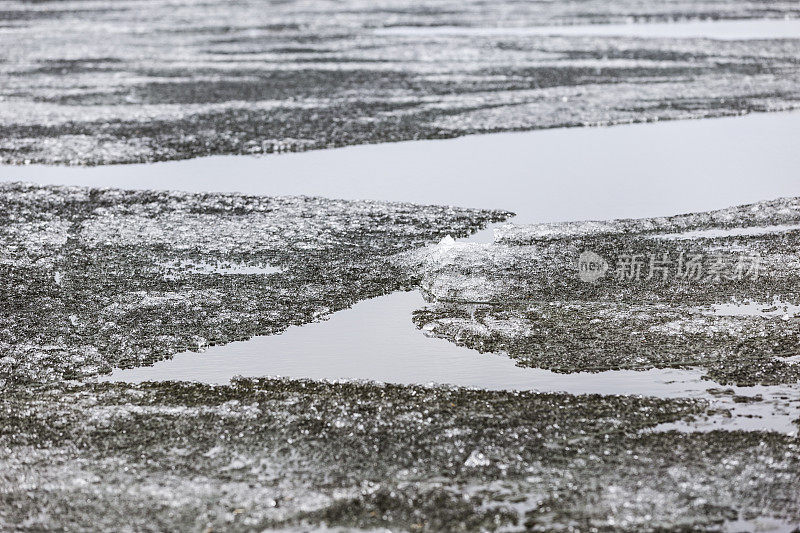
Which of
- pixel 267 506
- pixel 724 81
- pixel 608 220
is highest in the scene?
pixel 724 81

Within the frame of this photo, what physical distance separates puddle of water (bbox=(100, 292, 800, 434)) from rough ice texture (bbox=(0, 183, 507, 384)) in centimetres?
23

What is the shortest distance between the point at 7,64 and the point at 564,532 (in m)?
19.8

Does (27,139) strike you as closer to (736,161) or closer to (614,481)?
(736,161)

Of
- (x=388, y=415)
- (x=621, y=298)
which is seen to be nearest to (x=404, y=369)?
(x=388, y=415)

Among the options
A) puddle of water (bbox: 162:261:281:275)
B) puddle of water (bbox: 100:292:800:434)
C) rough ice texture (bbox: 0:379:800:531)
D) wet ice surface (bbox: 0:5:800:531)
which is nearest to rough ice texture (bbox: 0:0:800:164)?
wet ice surface (bbox: 0:5:800:531)

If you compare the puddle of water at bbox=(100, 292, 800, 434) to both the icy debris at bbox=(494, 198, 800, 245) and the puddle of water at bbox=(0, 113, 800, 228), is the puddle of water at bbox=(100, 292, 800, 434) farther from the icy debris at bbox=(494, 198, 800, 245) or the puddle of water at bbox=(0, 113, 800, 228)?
the puddle of water at bbox=(0, 113, 800, 228)

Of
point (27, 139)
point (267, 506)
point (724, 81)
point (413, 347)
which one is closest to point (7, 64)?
point (27, 139)

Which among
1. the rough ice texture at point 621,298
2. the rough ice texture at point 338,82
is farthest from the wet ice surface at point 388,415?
the rough ice texture at point 338,82

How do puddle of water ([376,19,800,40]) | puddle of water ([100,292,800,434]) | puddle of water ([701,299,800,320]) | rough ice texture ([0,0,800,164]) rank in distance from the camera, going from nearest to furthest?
puddle of water ([100,292,800,434]) < puddle of water ([701,299,800,320]) < rough ice texture ([0,0,800,164]) < puddle of water ([376,19,800,40])

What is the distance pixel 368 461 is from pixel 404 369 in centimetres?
141

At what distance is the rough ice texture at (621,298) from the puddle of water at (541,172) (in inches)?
32.0

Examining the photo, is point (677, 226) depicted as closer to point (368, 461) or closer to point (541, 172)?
point (541, 172)

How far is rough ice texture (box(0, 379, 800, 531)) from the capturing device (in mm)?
5395

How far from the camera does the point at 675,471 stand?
5.76 meters
